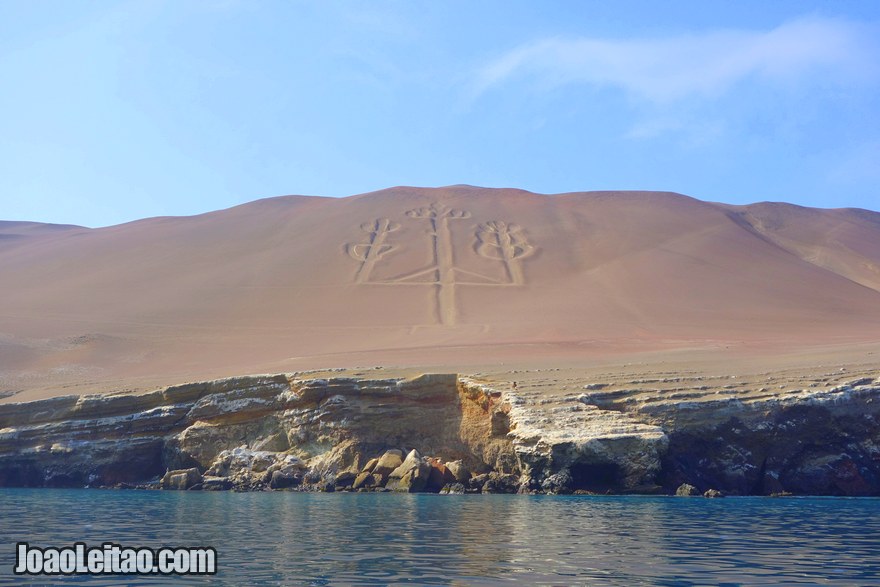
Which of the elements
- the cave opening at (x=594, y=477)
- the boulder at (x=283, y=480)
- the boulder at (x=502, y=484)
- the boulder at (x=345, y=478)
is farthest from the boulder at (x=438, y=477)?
the boulder at (x=283, y=480)

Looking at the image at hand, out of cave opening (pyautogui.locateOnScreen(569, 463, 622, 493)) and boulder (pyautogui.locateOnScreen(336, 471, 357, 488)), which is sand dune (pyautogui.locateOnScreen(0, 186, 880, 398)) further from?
cave opening (pyautogui.locateOnScreen(569, 463, 622, 493))

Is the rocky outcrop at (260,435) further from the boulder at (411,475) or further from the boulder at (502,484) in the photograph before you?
the boulder at (502,484)

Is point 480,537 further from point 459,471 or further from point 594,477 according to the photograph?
point 459,471

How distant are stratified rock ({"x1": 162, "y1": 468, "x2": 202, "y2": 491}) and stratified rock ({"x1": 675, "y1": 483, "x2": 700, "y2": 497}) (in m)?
16.2

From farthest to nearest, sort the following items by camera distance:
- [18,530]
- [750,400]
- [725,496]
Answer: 1. [750,400]
2. [725,496]
3. [18,530]

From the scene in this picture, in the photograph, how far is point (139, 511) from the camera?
2158cm

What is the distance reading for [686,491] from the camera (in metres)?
26.4

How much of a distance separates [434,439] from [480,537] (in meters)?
15.6

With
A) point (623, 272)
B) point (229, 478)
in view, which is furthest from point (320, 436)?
point (623, 272)

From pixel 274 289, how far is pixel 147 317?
9.51m

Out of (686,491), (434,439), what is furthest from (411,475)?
(686,491)

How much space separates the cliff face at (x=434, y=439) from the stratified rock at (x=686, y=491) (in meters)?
0.39

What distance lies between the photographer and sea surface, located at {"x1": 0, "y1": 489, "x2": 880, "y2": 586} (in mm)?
12031

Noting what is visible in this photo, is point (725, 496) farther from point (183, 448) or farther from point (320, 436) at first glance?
point (183, 448)
